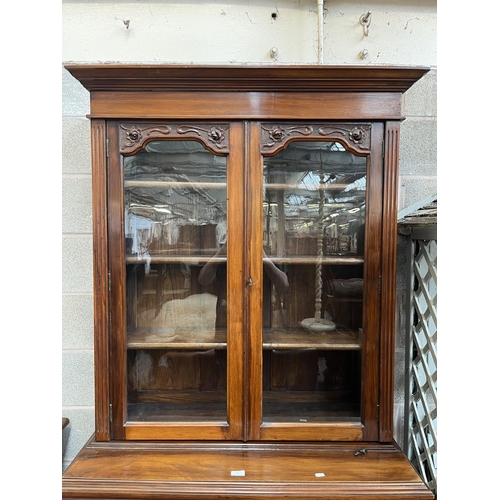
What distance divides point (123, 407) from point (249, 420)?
1.20ft

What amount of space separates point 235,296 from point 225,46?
94 centimetres

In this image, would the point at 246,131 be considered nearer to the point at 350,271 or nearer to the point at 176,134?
the point at 176,134

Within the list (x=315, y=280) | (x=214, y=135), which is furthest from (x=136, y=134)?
(x=315, y=280)

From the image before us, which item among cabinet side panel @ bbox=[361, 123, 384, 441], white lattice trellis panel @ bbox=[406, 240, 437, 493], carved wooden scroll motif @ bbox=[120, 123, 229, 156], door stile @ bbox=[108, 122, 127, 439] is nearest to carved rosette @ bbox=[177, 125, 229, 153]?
carved wooden scroll motif @ bbox=[120, 123, 229, 156]

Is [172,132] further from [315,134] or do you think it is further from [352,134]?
[352,134]

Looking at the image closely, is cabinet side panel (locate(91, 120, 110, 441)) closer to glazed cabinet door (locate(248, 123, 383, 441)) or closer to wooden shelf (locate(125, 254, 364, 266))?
wooden shelf (locate(125, 254, 364, 266))

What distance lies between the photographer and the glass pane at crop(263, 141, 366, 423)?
3.40 ft

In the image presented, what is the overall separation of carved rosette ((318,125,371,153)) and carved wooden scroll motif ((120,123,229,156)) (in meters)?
0.28

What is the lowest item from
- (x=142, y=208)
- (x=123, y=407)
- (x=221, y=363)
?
(x=123, y=407)

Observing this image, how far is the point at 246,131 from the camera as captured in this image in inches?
38.7

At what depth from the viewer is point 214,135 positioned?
986 millimetres

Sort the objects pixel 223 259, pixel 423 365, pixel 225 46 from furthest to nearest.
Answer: pixel 225 46 < pixel 423 365 < pixel 223 259

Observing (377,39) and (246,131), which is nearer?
(246,131)
